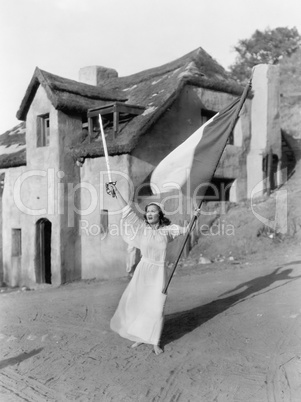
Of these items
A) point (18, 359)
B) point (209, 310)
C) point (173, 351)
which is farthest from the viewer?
point (209, 310)

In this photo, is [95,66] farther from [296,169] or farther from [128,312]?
[128,312]

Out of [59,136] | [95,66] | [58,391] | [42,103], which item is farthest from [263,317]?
[95,66]

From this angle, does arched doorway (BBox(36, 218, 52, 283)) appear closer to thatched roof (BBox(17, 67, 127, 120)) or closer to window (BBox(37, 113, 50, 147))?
window (BBox(37, 113, 50, 147))

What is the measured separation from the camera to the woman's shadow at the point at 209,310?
6.90 meters

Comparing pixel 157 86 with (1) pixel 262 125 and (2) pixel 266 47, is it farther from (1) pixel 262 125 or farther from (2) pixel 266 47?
(2) pixel 266 47

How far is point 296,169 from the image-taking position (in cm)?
1905

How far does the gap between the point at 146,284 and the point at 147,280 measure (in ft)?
0.17

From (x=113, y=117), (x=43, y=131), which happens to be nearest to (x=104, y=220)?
(x=113, y=117)

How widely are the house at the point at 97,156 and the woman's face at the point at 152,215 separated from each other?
6.94 metres

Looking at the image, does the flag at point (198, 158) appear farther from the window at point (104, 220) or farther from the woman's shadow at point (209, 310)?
the window at point (104, 220)

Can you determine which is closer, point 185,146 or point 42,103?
point 185,146

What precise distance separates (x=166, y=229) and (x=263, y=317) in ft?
7.28

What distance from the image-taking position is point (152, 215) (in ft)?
20.4

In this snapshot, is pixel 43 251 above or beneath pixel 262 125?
beneath
